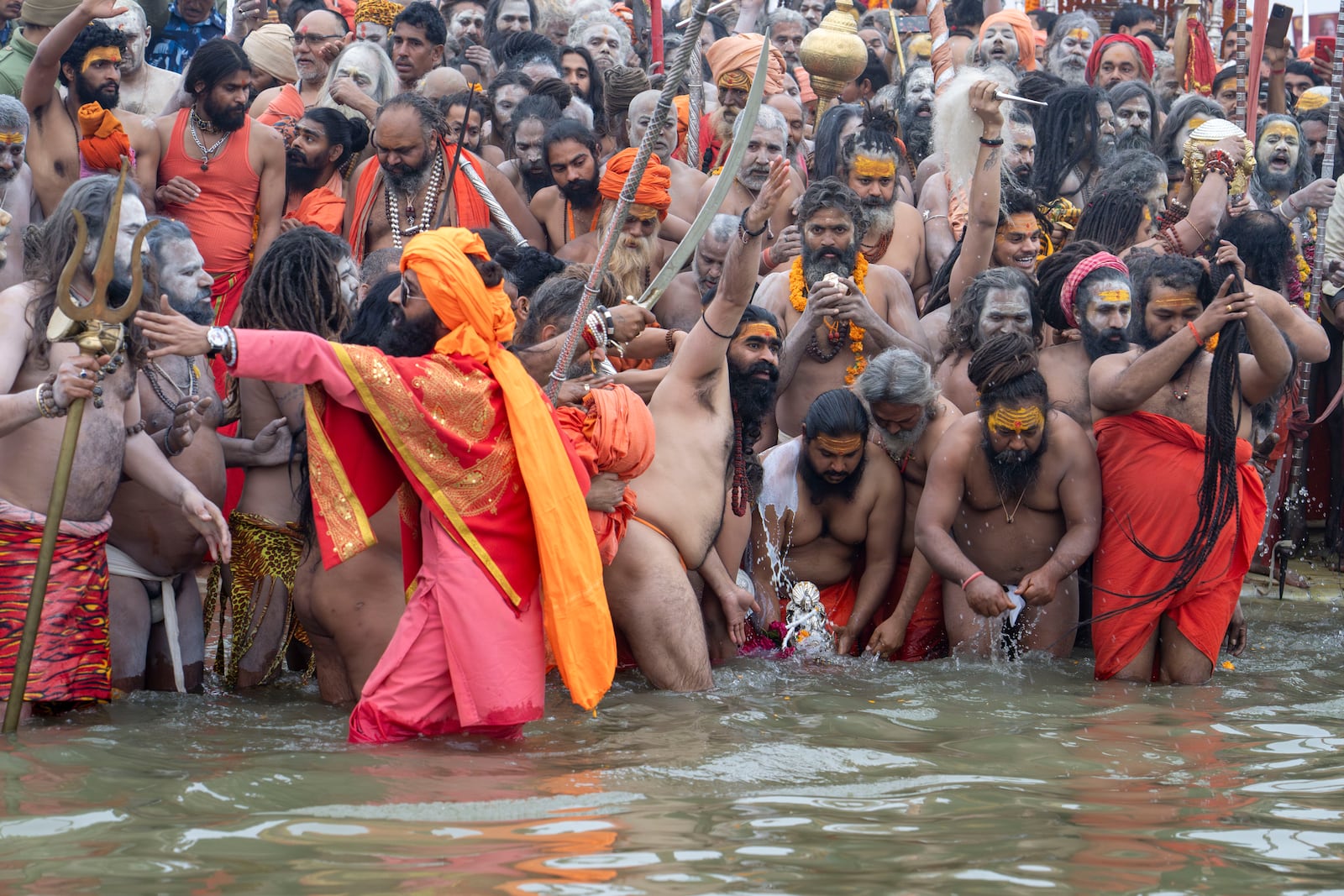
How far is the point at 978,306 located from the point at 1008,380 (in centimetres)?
63

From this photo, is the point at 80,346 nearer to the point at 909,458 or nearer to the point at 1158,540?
the point at 909,458

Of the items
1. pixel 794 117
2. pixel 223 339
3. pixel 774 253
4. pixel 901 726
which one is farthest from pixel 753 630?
pixel 794 117

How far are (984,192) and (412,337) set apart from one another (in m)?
3.29

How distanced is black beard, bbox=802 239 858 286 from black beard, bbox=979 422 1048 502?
3.68 ft

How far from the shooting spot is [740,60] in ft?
28.4

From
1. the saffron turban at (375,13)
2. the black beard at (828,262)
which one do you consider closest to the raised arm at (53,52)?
the saffron turban at (375,13)

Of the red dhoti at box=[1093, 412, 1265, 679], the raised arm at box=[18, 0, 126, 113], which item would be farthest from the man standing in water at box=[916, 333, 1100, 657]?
the raised arm at box=[18, 0, 126, 113]

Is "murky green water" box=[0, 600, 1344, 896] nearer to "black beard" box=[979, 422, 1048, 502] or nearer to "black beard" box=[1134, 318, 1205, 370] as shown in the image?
"black beard" box=[979, 422, 1048, 502]

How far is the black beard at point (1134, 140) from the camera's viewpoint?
30.0 ft

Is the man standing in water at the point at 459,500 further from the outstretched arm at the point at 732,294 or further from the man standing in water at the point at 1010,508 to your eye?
the man standing in water at the point at 1010,508

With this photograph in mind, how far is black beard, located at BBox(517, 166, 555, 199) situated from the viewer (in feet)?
26.9

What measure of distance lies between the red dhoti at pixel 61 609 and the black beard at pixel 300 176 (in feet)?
10.2

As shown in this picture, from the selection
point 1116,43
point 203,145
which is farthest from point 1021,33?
point 203,145

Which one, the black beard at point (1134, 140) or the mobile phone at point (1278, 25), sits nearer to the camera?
the black beard at point (1134, 140)
